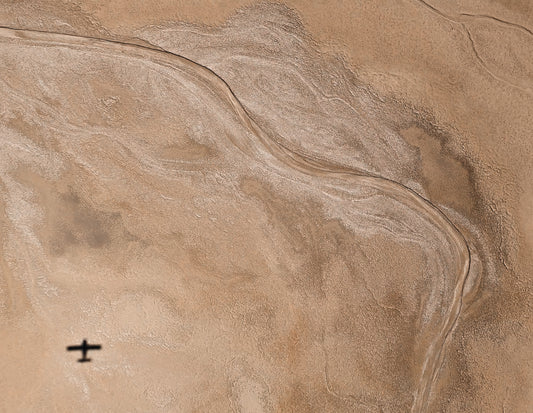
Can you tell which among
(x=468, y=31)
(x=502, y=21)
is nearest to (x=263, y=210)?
(x=468, y=31)

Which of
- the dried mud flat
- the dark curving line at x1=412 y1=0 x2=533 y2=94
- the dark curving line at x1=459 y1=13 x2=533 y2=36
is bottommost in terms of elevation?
the dried mud flat

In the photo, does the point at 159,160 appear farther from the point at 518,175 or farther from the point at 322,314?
the point at 518,175

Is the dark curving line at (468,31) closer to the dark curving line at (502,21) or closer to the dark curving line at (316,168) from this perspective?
the dark curving line at (502,21)

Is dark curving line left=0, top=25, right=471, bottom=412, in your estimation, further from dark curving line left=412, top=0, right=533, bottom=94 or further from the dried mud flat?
dark curving line left=412, top=0, right=533, bottom=94

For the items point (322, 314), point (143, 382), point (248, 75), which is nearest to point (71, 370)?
point (143, 382)

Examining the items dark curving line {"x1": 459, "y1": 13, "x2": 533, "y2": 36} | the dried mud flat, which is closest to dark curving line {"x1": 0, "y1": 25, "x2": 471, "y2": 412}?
the dried mud flat

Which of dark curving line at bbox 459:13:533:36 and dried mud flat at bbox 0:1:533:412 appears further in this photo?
dark curving line at bbox 459:13:533:36

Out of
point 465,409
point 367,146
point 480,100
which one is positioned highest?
point 480,100

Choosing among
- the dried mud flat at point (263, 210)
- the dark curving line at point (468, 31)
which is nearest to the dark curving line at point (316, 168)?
the dried mud flat at point (263, 210)

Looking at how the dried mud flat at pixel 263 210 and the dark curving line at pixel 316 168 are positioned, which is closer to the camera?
the dried mud flat at pixel 263 210
